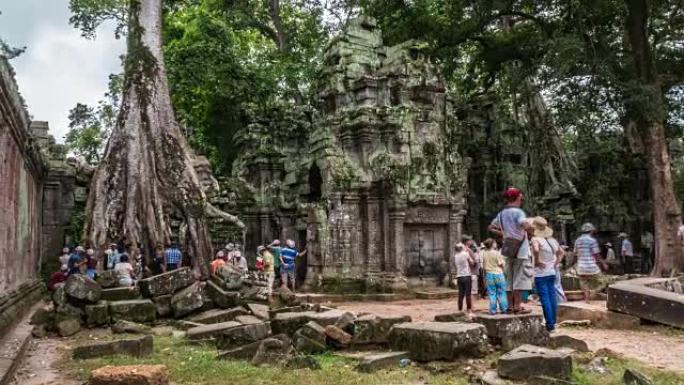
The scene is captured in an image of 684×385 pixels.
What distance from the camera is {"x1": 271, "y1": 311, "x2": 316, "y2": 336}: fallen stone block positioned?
766 centimetres

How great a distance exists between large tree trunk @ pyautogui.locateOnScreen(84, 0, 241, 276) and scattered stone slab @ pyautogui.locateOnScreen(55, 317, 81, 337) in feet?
13.1

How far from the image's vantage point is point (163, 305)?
9625mm

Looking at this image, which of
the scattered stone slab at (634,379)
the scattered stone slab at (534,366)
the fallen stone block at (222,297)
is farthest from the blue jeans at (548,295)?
the fallen stone block at (222,297)

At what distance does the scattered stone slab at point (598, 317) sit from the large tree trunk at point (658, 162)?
6674mm

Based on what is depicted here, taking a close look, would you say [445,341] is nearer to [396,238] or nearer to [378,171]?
[396,238]

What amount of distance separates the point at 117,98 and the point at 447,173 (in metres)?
15.6

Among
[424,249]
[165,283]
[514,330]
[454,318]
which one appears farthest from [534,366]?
[424,249]

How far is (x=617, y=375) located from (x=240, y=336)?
4.20 meters

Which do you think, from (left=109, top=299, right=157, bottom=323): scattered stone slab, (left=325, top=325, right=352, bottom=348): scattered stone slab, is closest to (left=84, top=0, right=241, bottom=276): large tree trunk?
(left=109, top=299, right=157, bottom=323): scattered stone slab

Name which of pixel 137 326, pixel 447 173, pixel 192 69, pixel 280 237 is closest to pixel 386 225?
pixel 447 173

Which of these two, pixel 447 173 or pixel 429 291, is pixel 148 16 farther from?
pixel 429 291

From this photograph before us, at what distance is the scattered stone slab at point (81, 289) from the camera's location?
8.71m

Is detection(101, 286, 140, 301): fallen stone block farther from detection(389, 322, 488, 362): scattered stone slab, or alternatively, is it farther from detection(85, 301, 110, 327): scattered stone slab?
detection(389, 322, 488, 362): scattered stone slab

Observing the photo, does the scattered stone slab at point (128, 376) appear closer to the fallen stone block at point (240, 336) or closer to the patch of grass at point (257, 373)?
the patch of grass at point (257, 373)
